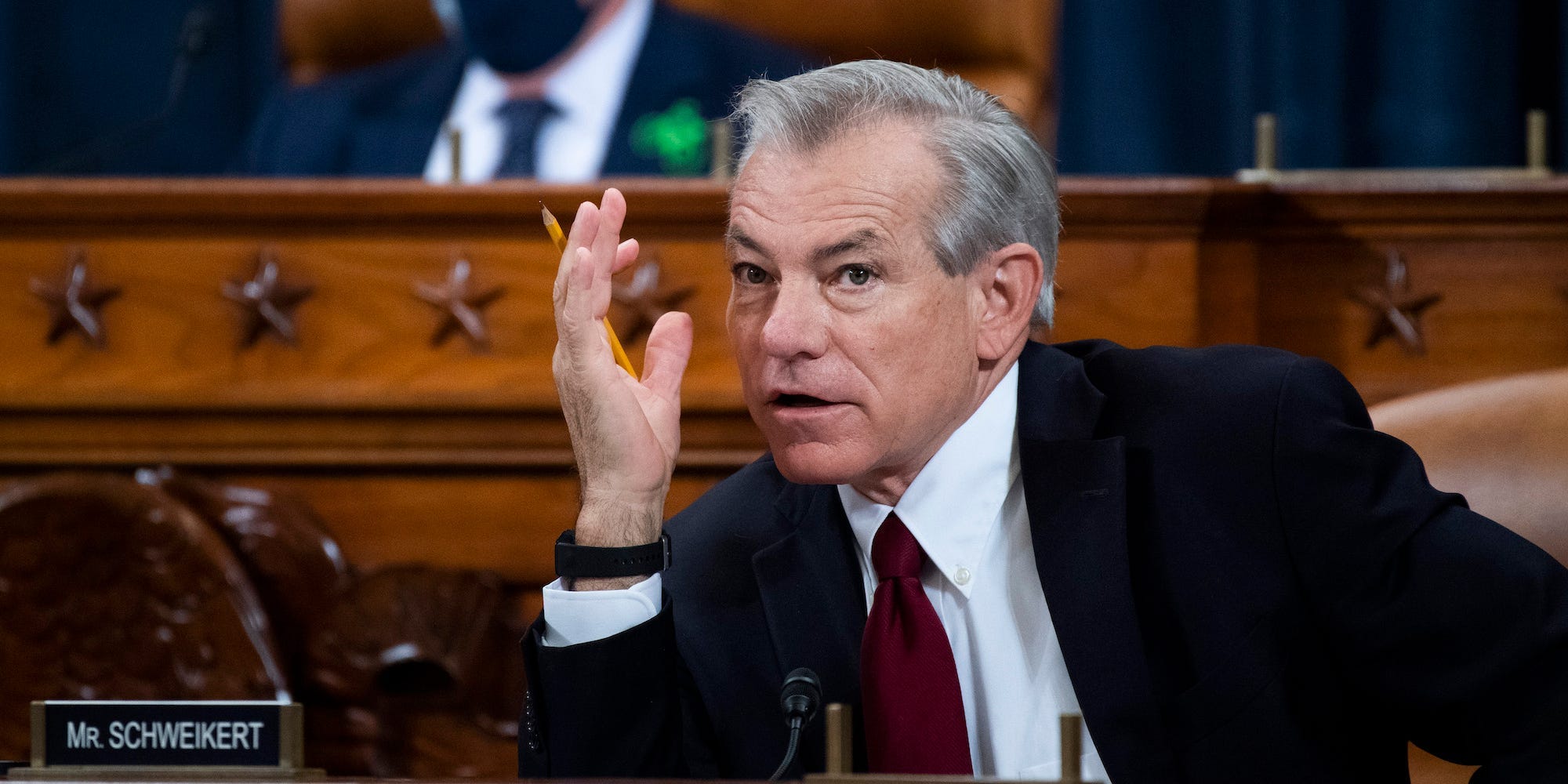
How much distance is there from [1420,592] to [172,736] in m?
0.92

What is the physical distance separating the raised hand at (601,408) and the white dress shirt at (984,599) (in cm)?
5

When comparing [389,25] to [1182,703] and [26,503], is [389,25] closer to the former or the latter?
[26,503]

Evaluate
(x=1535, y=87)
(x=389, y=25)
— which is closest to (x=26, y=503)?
(x=389, y=25)

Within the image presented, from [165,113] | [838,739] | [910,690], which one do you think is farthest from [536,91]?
[838,739]

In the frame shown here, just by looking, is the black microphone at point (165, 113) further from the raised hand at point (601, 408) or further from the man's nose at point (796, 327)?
the man's nose at point (796, 327)

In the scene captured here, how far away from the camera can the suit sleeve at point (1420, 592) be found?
1128mm

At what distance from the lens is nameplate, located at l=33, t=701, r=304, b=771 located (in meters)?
0.95

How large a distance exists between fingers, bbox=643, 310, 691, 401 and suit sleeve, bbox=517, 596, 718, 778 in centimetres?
24

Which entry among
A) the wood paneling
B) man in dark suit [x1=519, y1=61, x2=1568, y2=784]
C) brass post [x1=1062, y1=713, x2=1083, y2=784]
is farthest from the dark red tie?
the wood paneling

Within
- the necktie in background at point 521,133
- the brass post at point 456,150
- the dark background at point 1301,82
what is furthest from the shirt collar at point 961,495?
the dark background at point 1301,82

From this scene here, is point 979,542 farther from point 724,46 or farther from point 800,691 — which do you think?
point 724,46

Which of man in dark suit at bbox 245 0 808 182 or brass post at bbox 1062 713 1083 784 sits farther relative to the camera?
man in dark suit at bbox 245 0 808 182

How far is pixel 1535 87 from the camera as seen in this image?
133 inches

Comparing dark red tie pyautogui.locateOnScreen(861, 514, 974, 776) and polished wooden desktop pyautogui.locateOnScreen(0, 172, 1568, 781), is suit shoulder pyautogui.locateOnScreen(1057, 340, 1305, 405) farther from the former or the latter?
polished wooden desktop pyautogui.locateOnScreen(0, 172, 1568, 781)
